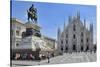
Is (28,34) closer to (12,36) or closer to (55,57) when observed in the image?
(12,36)

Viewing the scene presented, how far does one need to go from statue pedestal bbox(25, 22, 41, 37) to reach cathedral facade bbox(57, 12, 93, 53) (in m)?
0.25

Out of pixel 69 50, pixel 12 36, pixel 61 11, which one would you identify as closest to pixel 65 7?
pixel 61 11

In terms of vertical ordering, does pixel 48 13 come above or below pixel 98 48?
above

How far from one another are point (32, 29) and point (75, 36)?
528 mm

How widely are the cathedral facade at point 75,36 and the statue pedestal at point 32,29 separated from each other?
253mm

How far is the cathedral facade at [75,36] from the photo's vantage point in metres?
2.72

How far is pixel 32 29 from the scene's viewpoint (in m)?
2.57

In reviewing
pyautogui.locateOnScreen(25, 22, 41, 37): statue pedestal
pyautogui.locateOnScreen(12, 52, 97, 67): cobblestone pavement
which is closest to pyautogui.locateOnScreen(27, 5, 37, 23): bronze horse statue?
pyautogui.locateOnScreen(25, 22, 41, 37): statue pedestal

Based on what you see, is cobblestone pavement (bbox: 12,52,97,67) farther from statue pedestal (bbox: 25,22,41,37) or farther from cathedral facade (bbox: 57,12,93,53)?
statue pedestal (bbox: 25,22,41,37)

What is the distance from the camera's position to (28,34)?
2545 mm

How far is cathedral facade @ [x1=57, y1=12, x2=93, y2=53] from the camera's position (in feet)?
8.93

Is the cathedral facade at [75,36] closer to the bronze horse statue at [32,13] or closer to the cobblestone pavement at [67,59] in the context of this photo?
the cobblestone pavement at [67,59]

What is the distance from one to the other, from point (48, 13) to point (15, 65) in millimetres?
664

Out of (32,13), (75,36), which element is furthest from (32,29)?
(75,36)
